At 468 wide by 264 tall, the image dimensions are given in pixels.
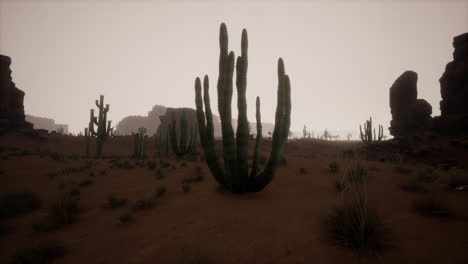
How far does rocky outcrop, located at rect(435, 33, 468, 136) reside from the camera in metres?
20.8

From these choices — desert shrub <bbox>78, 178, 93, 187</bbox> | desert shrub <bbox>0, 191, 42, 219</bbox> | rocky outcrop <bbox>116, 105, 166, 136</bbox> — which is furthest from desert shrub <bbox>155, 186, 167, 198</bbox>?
rocky outcrop <bbox>116, 105, 166, 136</bbox>

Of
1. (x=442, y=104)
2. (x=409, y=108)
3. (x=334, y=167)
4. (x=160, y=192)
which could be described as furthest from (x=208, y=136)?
(x=442, y=104)

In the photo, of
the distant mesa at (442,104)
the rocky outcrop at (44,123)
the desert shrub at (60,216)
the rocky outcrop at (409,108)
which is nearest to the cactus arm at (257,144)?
the desert shrub at (60,216)

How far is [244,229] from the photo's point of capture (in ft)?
11.6

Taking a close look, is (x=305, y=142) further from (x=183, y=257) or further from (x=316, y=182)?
(x=183, y=257)

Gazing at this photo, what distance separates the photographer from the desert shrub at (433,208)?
3486mm

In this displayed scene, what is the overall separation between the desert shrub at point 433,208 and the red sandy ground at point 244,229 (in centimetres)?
15

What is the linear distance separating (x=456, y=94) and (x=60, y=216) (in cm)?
3183

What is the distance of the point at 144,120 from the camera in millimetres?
95375

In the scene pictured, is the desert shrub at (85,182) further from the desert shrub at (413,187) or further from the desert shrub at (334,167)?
the desert shrub at (413,187)

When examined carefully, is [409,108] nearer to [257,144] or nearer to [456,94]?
[456,94]

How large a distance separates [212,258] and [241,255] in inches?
15.3

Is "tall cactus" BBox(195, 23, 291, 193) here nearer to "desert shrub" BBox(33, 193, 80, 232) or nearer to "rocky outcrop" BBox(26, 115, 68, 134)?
"desert shrub" BBox(33, 193, 80, 232)

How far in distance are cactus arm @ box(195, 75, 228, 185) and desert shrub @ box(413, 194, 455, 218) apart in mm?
3756
